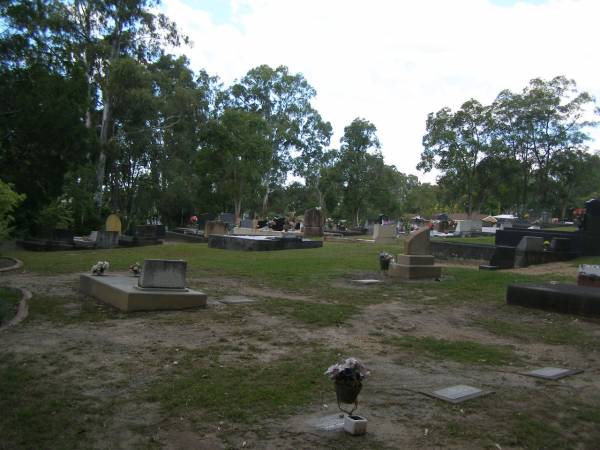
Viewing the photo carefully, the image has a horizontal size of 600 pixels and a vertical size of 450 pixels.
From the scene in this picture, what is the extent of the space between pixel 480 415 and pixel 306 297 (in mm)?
6336

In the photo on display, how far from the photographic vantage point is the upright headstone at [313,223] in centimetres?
3372

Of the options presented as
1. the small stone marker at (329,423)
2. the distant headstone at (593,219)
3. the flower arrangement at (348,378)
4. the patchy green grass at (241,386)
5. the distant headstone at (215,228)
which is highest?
the distant headstone at (593,219)

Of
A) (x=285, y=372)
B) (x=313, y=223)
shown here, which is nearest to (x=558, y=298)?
(x=285, y=372)

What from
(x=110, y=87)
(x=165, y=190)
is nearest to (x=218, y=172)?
(x=165, y=190)

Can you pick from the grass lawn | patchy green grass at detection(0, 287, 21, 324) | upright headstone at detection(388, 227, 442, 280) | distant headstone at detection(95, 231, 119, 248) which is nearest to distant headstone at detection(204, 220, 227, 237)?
distant headstone at detection(95, 231, 119, 248)

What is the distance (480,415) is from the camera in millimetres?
4301

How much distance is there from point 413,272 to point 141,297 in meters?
7.65

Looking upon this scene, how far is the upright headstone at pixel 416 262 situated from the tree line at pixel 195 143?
8348 mm

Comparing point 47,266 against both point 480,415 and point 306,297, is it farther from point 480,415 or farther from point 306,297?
point 480,415

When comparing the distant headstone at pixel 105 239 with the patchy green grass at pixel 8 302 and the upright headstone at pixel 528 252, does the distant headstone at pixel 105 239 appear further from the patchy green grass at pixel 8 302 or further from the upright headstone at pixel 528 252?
the upright headstone at pixel 528 252

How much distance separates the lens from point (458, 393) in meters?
4.76

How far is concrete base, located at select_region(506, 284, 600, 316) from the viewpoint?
891cm

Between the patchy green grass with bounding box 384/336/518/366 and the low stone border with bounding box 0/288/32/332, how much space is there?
16.3 ft

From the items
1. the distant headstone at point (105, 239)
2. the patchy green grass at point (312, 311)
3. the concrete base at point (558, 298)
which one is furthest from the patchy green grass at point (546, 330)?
the distant headstone at point (105, 239)
